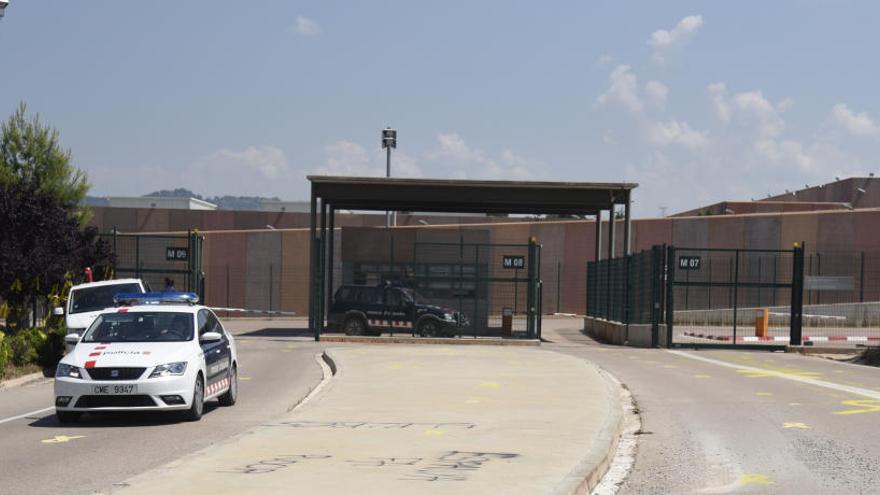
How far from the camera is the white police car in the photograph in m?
13.8

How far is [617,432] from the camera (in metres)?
12.8

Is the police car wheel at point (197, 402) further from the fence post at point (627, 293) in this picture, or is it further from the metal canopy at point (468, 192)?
the metal canopy at point (468, 192)

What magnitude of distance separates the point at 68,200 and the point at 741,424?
35.4 m

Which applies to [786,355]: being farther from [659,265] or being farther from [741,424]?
[741,424]

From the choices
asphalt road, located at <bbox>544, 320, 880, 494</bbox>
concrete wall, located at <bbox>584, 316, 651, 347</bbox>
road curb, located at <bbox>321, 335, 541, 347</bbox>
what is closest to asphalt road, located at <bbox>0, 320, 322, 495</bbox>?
asphalt road, located at <bbox>544, 320, 880, 494</bbox>

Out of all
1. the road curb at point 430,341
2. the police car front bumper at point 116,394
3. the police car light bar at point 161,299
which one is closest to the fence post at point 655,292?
the road curb at point 430,341

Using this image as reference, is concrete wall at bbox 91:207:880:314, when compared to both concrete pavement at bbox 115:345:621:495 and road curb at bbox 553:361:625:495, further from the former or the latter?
road curb at bbox 553:361:625:495

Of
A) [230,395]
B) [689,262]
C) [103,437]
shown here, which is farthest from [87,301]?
[689,262]

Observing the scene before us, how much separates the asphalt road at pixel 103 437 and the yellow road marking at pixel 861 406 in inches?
312

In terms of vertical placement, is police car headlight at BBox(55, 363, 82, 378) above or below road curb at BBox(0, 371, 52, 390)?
above

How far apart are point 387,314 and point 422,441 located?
920 inches

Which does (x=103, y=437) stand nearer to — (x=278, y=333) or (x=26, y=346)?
(x=26, y=346)

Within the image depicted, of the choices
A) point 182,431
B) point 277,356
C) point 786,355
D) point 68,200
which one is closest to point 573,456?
point 182,431

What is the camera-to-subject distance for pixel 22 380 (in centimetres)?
2005
